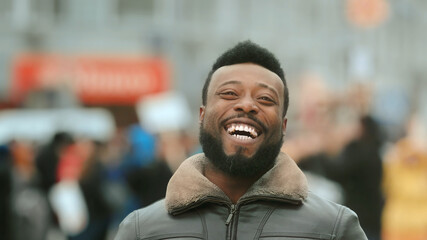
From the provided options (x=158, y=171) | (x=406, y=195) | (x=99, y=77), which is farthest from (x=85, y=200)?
(x=99, y=77)

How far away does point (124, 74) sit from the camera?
28438 millimetres

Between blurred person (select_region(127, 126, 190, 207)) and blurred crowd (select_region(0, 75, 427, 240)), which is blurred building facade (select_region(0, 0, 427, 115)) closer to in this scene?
blurred crowd (select_region(0, 75, 427, 240))

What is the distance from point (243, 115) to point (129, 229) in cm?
57

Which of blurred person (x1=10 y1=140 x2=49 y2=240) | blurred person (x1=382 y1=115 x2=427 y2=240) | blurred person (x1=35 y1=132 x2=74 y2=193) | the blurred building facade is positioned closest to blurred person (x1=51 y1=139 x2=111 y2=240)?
blurred person (x1=10 y1=140 x2=49 y2=240)

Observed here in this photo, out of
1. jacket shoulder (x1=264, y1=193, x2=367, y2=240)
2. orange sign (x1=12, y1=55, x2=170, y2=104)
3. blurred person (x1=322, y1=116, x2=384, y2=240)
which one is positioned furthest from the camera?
orange sign (x1=12, y1=55, x2=170, y2=104)

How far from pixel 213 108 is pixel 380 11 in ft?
42.1

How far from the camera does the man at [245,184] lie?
378 centimetres

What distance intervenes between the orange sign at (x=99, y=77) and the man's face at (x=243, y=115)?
2405cm

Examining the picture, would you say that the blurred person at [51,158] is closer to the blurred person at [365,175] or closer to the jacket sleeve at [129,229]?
the blurred person at [365,175]

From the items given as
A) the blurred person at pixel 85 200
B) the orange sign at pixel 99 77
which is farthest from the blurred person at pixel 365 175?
the orange sign at pixel 99 77

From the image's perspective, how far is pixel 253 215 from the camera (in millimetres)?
3801

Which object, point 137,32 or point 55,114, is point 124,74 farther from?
point 137,32

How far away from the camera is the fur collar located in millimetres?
3807

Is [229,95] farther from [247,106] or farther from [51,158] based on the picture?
[51,158]
